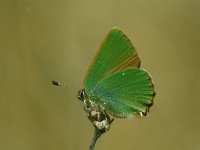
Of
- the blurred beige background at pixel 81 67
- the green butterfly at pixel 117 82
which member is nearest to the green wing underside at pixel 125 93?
the green butterfly at pixel 117 82

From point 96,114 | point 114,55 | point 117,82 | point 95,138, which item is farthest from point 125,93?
point 95,138

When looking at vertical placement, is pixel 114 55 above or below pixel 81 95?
above

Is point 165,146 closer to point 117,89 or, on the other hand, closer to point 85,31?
point 85,31

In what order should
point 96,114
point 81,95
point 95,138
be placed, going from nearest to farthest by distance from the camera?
point 95,138
point 96,114
point 81,95

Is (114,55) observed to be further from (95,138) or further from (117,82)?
(95,138)

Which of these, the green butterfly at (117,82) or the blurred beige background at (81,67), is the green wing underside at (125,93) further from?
the blurred beige background at (81,67)

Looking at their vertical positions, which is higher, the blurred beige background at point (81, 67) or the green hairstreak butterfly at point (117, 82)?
the green hairstreak butterfly at point (117, 82)
